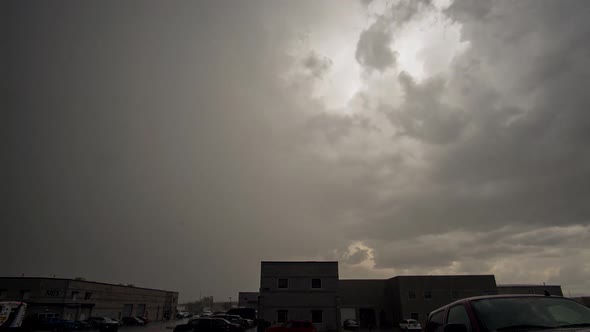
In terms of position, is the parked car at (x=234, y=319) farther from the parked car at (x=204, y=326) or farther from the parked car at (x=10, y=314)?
the parked car at (x=10, y=314)

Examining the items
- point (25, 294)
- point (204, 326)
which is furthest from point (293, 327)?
point (25, 294)

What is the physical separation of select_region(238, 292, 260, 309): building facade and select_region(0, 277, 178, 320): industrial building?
23.3 meters

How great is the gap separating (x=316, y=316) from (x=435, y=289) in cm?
2364

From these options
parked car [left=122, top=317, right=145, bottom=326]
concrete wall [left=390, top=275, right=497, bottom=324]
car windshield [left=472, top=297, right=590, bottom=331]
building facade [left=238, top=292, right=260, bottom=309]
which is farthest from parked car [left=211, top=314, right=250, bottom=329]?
car windshield [left=472, top=297, right=590, bottom=331]

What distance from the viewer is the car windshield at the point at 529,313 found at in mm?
4352

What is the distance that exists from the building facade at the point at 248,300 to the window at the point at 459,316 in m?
78.6

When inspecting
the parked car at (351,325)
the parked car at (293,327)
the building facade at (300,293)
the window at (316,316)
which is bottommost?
the parked car at (351,325)

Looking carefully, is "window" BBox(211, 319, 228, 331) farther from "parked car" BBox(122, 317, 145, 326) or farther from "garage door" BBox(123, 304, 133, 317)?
"garage door" BBox(123, 304, 133, 317)

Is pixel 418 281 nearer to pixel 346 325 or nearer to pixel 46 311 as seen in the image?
pixel 346 325

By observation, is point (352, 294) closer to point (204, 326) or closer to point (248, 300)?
point (248, 300)

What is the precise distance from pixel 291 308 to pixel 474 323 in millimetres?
39606

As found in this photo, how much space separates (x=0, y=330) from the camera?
107 ft

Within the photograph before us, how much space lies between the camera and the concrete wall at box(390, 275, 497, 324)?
53094 mm

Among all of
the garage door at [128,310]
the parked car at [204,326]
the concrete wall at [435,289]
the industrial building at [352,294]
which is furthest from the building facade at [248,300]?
the parked car at [204,326]
